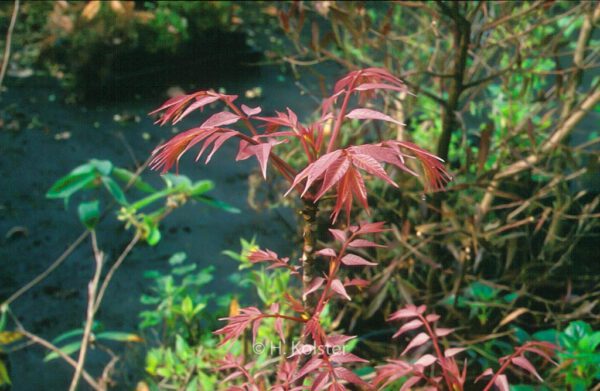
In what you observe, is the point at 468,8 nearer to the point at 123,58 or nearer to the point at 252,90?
the point at 252,90

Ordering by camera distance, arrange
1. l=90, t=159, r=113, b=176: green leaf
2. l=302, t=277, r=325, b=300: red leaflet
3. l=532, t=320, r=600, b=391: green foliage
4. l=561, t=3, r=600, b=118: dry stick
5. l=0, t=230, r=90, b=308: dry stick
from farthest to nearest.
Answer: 1. l=561, t=3, r=600, b=118: dry stick
2. l=90, t=159, r=113, b=176: green leaf
3. l=0, t=230, r=90, b=308: dry stick
4. l=532, t=320, r=600, b=391: green foliage
5. l=302, t=277, r=325, b=300: red leaflet

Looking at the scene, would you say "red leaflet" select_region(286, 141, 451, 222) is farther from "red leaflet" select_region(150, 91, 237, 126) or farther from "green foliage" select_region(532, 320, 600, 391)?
"green foliage" select_region(532, 320, 600, 391)

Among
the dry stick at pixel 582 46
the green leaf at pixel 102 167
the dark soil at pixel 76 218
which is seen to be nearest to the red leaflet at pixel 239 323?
the green leaf at pixel 102 167

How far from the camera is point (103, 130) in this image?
11.8ft

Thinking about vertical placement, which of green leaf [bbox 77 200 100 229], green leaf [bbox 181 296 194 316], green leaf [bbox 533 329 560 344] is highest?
green leaf [bbox 77 200 100 229]

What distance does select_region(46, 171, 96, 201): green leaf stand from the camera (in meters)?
1.88

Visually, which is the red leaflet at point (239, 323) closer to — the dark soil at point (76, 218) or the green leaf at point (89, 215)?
the green leaf at point (89, 215)

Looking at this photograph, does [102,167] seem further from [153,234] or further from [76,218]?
[76,218]

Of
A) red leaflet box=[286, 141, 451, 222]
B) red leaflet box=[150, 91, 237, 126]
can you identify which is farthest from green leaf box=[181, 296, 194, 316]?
red leaflet box=[286, 141, 451, 222]

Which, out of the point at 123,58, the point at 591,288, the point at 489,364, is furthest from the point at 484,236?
the point at 123,58

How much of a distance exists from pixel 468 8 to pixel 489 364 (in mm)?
1114

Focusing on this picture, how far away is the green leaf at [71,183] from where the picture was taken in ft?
6.15

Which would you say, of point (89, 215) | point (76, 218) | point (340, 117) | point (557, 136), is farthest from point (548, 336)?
point (76, 218)

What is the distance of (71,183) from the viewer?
1.90 meters
